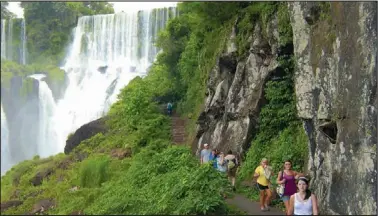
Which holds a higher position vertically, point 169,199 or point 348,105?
point 348,105

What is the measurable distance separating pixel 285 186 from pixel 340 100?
68.4 inches

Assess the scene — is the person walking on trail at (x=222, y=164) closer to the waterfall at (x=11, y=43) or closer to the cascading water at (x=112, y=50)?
the waterfall at (x=11, y=43)

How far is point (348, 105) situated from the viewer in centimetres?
588

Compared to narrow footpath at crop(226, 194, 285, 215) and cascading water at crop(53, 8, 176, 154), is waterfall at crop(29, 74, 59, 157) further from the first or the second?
cascading water at crop(53, 8, 176, 154)

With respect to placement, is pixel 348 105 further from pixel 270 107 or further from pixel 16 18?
pixel 16 18

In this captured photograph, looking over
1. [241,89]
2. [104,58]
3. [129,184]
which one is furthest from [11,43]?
[104,58]

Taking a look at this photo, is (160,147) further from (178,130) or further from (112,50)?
(112,50)

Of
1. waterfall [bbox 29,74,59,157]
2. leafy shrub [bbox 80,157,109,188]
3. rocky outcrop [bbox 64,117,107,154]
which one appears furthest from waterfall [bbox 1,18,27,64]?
rocky outcrop [bbox 64,117,107,154]

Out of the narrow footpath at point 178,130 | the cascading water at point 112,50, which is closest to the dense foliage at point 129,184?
the narrow footpath at point 178,130

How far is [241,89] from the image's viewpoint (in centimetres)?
1105

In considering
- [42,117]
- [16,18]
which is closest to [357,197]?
[42,117]

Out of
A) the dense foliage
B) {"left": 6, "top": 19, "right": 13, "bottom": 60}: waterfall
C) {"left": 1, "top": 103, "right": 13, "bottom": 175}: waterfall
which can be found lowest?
the dense foliage

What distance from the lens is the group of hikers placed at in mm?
4609

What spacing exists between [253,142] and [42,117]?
18.9 feet
